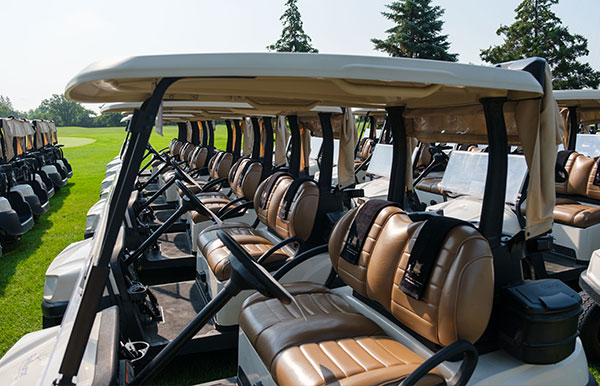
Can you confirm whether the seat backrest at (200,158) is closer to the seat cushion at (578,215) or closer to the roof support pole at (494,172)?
the seat cushion at (578,215)

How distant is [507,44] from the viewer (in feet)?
90.6

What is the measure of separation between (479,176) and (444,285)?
1.81 metres

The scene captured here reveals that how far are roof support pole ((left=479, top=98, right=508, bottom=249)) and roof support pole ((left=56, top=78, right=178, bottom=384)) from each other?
1.36 m

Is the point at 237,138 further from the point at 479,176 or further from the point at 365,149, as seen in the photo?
the point at 479,176

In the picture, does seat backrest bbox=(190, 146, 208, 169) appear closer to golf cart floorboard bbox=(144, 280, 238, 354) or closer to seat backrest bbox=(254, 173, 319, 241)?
seat backrest bbox=(254, 173, 319, 241)

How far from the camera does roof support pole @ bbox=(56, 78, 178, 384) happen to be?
1.36 metres

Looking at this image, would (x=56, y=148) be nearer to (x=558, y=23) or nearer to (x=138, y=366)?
(x=138, y=366)

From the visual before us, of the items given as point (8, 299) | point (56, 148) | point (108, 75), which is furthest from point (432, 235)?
point (56, 148)

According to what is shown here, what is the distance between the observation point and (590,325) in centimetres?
294

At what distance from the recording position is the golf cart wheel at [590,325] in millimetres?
2922

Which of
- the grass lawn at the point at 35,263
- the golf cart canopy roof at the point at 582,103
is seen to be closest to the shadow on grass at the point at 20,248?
the grass lawn at the point at 35,263

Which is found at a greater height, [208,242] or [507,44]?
[507,44]

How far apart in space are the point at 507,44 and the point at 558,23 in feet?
9.26

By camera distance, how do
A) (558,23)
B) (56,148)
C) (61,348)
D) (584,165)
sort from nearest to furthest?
(61,348)
(584,165)
(56,148)
(558,23)
